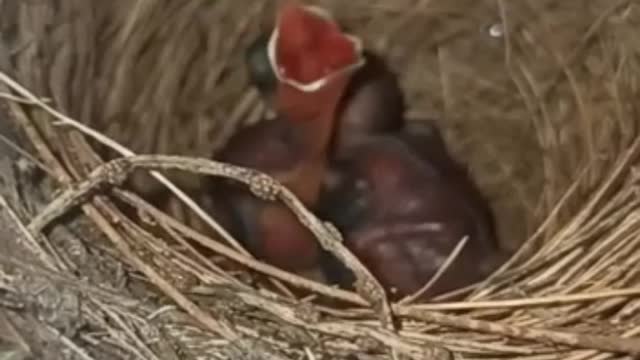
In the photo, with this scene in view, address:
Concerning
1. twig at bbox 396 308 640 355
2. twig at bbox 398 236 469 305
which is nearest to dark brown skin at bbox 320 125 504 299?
twig at bbox 398 236 469 305

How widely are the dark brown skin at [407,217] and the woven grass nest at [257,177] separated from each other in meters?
0.05

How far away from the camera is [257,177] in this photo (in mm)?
1086

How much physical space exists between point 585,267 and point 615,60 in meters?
0.34

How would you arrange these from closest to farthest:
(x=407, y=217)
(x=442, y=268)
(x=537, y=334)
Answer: (x=537, y=334)
(x=442, y=268)
(x=407, y=217)

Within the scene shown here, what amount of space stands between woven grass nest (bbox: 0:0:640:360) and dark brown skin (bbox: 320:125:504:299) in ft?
0.17

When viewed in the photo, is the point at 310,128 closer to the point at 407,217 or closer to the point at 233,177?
the point at 407,217

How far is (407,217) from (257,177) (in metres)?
0.36

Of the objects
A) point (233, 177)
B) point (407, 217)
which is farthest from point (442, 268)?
point (233, 177)

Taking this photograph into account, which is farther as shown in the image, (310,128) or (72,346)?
(310,128)

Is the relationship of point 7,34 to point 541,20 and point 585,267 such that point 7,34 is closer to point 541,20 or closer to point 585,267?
point 585,267

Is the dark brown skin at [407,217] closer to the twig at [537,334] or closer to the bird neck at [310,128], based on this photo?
the bird neck at [310,128]

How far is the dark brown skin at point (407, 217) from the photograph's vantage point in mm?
1400

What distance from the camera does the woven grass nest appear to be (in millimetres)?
1090

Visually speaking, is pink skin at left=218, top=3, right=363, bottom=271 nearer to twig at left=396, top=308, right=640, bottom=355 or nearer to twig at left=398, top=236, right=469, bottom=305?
twig at left=398, top=236, right=469, bottom=305
